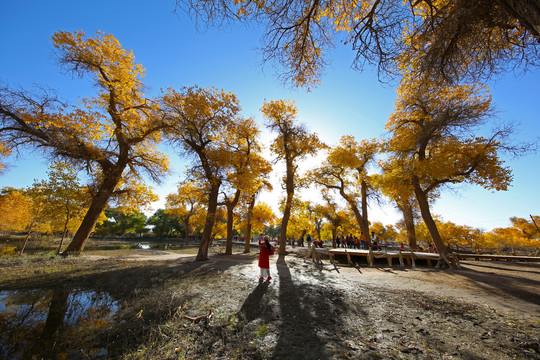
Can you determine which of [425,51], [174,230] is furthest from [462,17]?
[174,230]

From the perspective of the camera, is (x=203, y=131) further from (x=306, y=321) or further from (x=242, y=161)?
(x=306, y=321)

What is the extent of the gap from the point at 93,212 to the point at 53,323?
1061 cm

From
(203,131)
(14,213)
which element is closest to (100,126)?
(203,131)

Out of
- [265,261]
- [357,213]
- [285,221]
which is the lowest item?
[265,261]

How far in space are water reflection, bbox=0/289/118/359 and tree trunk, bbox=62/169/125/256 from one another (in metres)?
7.88

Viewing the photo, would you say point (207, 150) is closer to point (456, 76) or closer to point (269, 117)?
point (269, 117)

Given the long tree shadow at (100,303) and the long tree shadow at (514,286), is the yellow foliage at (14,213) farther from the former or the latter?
the long tree shadow at (514,286)

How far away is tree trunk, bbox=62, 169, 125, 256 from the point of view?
36.9 feet

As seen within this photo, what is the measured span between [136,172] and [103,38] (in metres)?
8.20

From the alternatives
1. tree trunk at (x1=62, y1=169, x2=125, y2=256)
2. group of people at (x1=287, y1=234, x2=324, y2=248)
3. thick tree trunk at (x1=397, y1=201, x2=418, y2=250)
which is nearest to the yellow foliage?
tree trunk at (x1=62, y1=169, x2=125, y2=256)

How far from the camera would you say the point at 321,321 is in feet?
12.3

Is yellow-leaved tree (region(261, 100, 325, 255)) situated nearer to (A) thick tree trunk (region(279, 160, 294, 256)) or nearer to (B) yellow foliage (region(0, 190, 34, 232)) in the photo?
(A) thick tree trunk (region(279, 160, 294, 256))

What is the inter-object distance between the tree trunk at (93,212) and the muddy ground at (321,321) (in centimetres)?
628

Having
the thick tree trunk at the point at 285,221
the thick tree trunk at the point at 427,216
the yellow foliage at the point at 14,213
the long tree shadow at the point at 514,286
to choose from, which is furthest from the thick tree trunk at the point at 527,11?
the yellow foliage at the point at 14,213
